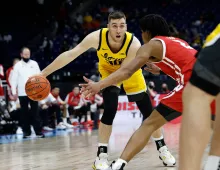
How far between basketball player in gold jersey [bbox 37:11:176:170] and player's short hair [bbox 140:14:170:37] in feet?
3.62

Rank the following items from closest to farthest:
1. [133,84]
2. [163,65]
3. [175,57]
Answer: [175,57] → [163,65] → [133,84]

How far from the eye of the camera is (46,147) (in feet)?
27.9

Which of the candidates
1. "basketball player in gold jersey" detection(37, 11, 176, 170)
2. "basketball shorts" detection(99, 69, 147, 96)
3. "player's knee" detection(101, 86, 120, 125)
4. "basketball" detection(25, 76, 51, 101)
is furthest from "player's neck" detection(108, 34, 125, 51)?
"basketball" detection(25, 76, 51, 101)

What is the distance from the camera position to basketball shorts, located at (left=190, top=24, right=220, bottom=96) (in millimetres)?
3000

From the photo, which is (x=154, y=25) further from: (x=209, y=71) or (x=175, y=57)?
(x=209, y=71)

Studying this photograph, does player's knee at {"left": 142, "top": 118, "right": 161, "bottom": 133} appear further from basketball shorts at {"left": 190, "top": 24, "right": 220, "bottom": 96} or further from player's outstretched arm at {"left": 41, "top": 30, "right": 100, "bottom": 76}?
basketball shorts at {"left": 190, "top": 24, "right": 220, "bottom": 96}

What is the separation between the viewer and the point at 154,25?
16.0 feet

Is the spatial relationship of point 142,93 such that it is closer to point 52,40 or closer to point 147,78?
point 147,78

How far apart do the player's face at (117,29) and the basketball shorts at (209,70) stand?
116 inches

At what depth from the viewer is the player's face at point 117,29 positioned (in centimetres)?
597

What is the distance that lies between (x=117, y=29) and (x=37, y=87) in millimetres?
1145

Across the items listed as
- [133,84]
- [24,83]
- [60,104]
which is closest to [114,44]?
[133,84]

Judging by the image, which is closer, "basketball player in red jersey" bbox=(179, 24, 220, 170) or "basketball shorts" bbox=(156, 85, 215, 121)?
"basketball player in red jersey" bbox=(179, 24, 220, 170)

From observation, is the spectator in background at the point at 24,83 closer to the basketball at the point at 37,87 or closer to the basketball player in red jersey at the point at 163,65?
the basketball at the point at 37,87
